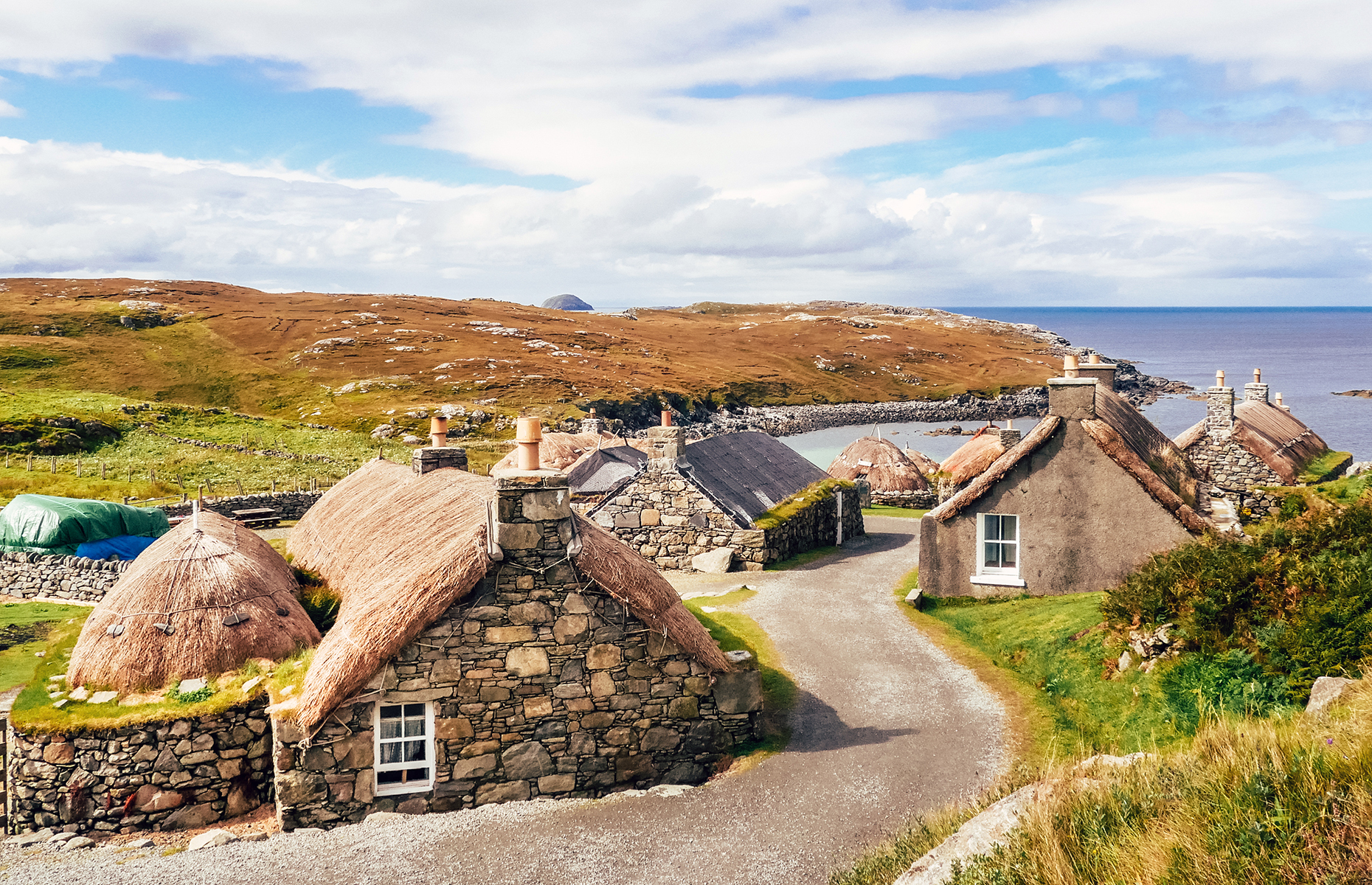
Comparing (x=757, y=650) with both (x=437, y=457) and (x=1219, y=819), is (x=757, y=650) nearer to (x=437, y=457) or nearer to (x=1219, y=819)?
(x=437, y=457)

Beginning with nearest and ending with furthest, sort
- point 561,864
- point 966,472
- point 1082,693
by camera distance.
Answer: point 561,864, point 1082,693, point 966,472

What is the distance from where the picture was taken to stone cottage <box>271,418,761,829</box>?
42.6ft

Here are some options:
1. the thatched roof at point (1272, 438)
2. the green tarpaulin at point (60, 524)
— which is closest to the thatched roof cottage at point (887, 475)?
the thatched roof at point (1272, 438)

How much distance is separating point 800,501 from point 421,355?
82539 millimetres

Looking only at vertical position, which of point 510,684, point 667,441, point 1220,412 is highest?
point 1220,412

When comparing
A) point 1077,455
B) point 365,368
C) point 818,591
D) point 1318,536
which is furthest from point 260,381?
point 1318,536

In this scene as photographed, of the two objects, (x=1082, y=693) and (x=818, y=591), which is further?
(x=818, y=591)

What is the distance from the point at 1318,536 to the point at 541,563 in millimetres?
12231

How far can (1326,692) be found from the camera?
11.1 m

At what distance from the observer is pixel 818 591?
25516 millimetres

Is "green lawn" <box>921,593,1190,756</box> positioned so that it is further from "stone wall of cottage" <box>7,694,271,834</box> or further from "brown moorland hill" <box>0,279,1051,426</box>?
"brown moorland hill" <box>0,279,1051,426</box>

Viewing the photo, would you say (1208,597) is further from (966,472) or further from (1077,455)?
(966,472)

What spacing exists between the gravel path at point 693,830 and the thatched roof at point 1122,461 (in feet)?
19.8

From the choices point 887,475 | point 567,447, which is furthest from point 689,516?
point 887,475
